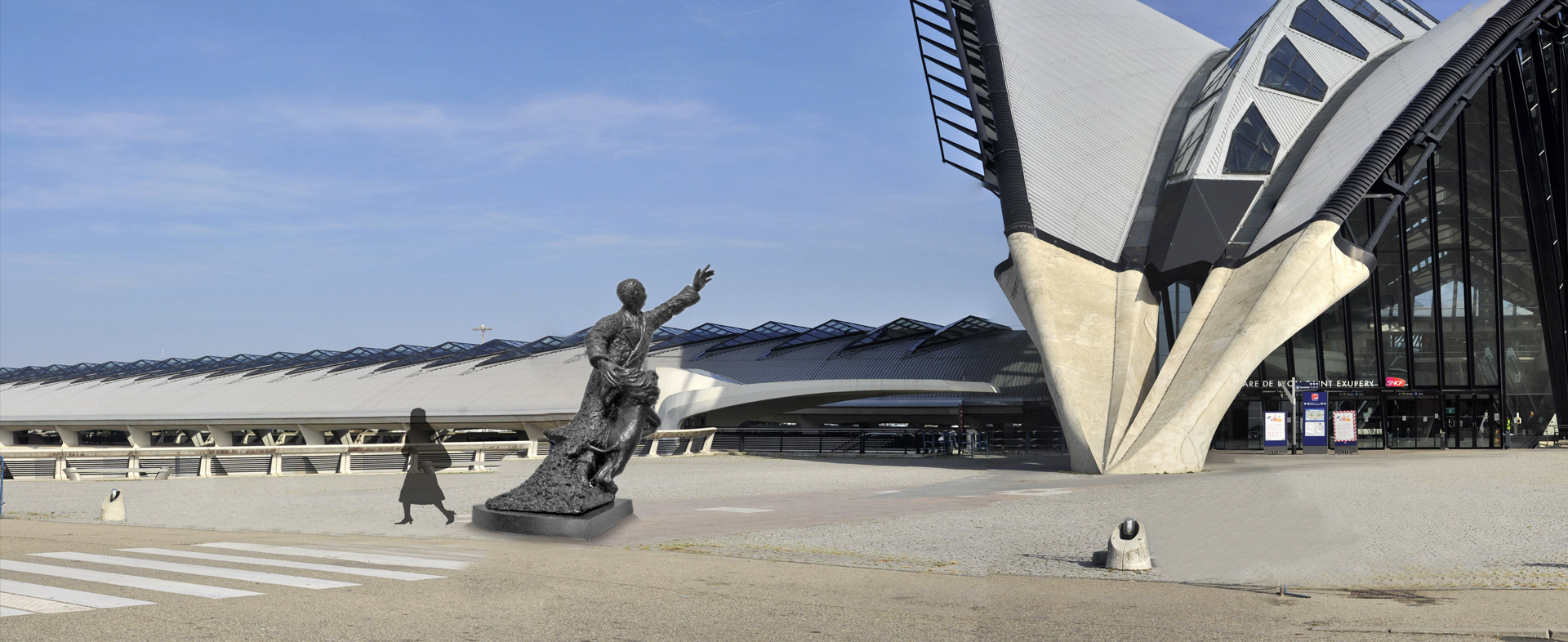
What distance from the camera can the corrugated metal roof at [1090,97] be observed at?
33219mm

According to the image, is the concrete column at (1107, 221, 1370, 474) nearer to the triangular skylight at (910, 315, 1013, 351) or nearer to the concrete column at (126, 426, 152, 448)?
the triangular skylight at (910, 315, 1013, 351)

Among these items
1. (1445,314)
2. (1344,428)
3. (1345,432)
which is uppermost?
(1445,314)

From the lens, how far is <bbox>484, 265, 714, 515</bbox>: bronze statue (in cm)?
1225

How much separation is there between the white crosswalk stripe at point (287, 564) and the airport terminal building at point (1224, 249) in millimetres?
18680

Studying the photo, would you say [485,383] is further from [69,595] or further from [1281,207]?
[69,595]

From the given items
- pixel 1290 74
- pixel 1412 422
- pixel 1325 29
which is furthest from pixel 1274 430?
pixel 1325 29

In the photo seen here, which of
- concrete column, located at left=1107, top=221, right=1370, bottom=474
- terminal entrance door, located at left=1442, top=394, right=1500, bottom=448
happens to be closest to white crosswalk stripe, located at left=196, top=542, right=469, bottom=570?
concrete column, located at left=1107, top=221, right=1370, bottom=474

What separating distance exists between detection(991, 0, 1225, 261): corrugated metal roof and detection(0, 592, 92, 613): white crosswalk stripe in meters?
27.0

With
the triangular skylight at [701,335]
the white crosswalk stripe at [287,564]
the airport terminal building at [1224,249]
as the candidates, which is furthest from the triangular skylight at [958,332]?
the white crosswalk stripe at [287,564]

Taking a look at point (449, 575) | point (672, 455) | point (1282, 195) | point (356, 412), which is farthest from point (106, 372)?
point (449, 575)

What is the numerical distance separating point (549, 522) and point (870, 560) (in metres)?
3.58

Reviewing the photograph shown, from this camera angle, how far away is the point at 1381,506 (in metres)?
15.3

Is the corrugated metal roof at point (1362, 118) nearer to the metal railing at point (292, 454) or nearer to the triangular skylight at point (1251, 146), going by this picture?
→ the triangular skylight at point (1251, 146)

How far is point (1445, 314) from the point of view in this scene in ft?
132
